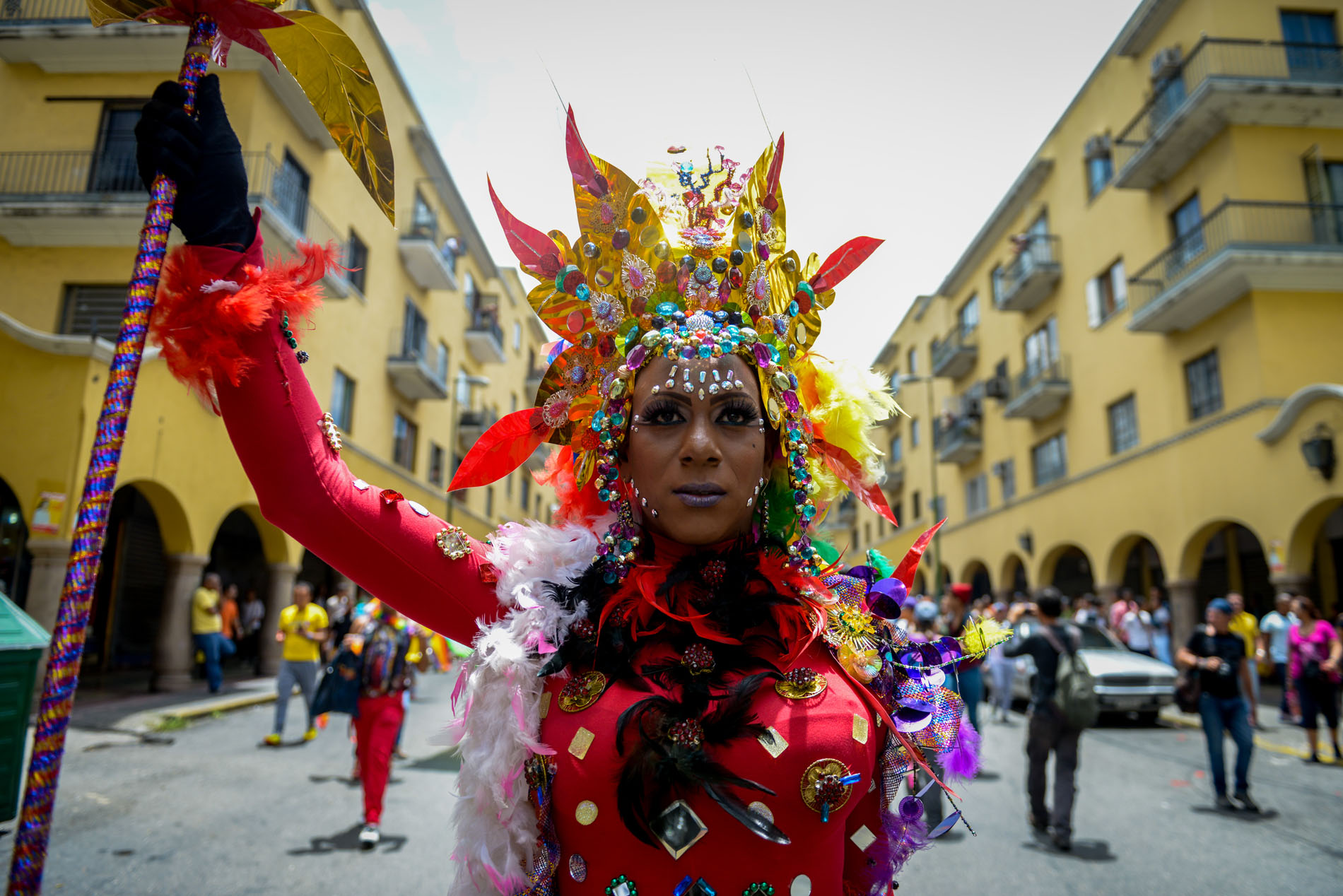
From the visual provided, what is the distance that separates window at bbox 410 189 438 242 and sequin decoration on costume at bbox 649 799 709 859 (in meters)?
21.6

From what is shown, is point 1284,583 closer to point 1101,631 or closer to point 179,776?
point 1101,631

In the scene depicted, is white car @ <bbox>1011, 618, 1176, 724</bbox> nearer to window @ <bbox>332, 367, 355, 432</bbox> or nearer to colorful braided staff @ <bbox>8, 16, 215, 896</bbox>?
colorful braided staff @ <bbox>8, 16, 215, 896</bbox>

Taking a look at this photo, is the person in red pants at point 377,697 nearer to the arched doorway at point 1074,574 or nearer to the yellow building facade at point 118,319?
the yellow building facade at point 118,319

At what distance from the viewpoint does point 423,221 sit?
22359mm

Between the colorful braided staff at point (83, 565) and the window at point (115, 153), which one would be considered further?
the window at point (115, 153)

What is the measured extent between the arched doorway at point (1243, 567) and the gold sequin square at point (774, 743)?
65.0ft

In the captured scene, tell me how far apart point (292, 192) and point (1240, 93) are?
1679 centimetres

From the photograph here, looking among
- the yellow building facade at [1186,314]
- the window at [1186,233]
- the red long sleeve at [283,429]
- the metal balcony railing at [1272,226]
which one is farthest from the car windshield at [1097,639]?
the red long sleeve at [283,429]

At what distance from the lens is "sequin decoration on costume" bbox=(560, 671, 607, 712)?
1.82 m

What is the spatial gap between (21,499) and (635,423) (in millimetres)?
12807

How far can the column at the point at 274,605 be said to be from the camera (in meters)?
16.0

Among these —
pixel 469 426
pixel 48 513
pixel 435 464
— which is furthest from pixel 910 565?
pixel 469 426

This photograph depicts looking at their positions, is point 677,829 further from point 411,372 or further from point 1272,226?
point 411,372

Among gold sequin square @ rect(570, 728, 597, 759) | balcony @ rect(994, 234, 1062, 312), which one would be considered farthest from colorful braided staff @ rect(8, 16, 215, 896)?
balcony @ rect(994, 234, 1062, 312)
